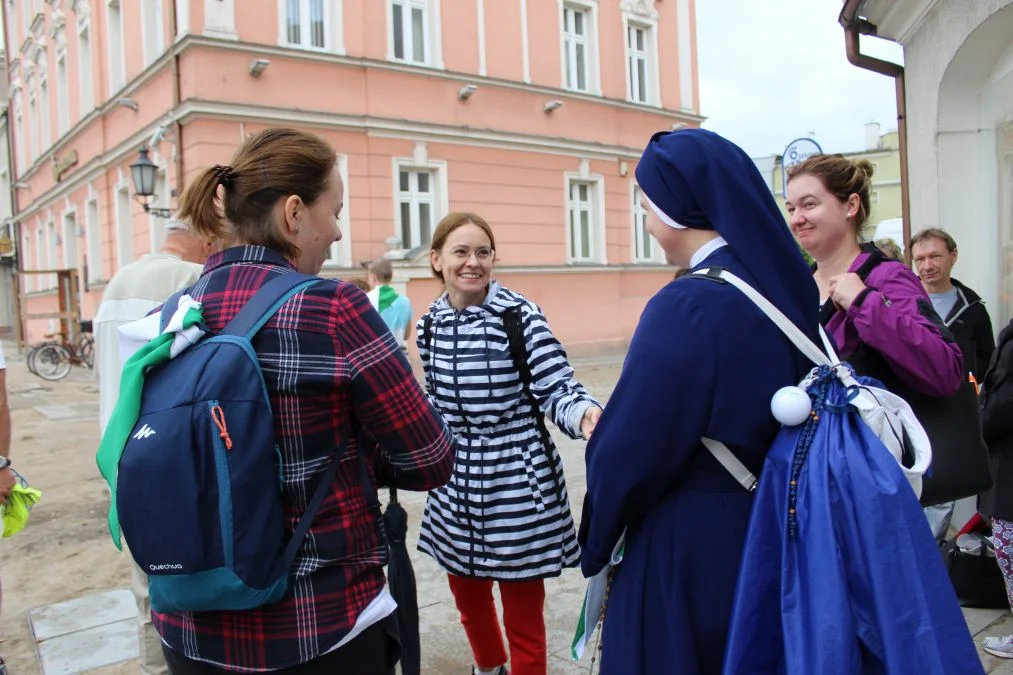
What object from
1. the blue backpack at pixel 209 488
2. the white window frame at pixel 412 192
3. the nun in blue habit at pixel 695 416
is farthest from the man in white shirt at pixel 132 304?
the white window frame at pixel 412 192

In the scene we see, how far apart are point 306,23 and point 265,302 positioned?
1295 cm

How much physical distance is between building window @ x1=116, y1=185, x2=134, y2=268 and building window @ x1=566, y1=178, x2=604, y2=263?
29.9 ft

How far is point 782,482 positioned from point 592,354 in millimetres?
15335

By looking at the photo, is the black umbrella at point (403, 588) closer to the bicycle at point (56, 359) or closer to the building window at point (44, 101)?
the bicycle at point (56, 359)

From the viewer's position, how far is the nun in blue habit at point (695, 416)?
1585mm

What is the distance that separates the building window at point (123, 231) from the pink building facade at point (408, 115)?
0.04 metres

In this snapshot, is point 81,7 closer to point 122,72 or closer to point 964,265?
point 122,72

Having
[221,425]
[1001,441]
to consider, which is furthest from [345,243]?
[221,425]

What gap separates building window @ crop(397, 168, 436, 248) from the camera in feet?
46.4

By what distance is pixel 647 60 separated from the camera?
Result: 18.1 meters

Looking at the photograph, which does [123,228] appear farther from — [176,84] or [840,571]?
[840,571]

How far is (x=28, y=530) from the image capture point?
5.49 metres

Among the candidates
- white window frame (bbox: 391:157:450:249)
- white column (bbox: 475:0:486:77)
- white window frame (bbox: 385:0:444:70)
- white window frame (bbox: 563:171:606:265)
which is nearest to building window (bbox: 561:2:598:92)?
white window frame (bbox: 563:171:606:265)

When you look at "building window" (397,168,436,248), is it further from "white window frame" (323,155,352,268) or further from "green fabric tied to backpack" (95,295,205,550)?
"green fabric tied to backpack" (95,295,205,550)
